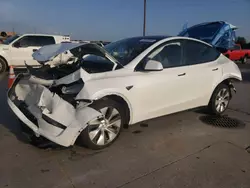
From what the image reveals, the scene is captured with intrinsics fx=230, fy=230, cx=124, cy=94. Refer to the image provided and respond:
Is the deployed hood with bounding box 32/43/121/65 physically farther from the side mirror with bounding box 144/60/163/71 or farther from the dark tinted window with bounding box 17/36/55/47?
the dark tinted window with bounding box 17/36/55/47

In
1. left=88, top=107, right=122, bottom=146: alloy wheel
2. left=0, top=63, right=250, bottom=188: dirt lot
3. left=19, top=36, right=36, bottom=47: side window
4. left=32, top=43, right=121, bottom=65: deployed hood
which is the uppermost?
left=32, top=43, right=121, bottom=65: deployed hood

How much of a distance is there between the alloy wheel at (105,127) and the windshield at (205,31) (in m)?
11.2

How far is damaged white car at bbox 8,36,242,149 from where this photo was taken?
290 cm

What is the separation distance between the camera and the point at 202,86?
14.2ft

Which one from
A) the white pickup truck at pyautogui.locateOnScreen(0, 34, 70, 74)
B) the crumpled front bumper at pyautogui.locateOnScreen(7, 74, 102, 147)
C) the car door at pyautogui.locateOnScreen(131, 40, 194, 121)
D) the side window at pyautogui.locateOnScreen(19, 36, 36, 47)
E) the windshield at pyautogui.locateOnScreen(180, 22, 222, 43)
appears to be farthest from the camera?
the windshield at pyautogui.locateOnScreen(180, 22, 222, 43)

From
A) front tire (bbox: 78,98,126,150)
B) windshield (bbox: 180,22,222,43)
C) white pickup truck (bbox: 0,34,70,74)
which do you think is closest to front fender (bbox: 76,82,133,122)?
front tire (bbox: 78,98,126,150)

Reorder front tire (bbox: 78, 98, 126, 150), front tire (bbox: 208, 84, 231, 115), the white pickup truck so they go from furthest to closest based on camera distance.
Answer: the white pickup truck
front tire (bbox: 208, 84, 231, 115)
front tire (bbox: 78, 98, 126, 150)

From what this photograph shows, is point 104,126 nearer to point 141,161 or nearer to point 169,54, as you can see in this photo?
point 141,161

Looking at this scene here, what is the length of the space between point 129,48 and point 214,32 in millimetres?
10579

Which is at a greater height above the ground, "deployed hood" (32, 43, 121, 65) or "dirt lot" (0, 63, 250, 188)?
"deployed hood" (32, 43, 121, 65)

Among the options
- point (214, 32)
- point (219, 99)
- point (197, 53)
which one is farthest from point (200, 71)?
point (214, 32)

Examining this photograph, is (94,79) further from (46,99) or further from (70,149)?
(70,149)

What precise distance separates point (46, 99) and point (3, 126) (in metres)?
1.63

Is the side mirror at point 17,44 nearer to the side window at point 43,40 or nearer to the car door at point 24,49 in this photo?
the car door at point 24,49
